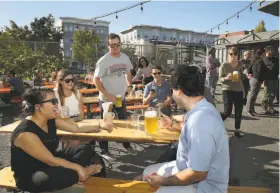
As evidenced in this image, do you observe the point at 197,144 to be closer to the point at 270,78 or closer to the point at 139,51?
the point at 270,78

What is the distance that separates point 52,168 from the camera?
2.43 metres

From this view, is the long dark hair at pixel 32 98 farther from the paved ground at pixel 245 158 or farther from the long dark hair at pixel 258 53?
the long dark hair at pixel 258 53

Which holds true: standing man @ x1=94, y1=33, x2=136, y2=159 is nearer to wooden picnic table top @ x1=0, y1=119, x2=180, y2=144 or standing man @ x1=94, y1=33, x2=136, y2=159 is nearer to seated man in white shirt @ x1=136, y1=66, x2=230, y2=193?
wooden picnic table top @ x1=0, y1=119, x2=180, y2=144

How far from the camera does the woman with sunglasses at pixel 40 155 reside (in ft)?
7.72

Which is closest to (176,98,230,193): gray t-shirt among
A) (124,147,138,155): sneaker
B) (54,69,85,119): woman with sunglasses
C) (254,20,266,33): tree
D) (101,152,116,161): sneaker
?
(54,69,85,119): woman with sunglasses

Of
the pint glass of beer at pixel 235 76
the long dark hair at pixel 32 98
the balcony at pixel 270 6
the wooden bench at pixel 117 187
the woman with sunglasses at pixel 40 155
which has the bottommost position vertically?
the wooden bench at pixel 117 187

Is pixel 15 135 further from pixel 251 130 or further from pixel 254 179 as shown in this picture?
pixel 251 130

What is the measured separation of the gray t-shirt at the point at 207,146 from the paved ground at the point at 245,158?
197cm

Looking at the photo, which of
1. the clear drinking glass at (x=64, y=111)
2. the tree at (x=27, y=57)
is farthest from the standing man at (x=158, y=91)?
the tree at (x=27, y=57)

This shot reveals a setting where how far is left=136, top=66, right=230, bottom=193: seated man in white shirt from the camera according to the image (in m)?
1.77

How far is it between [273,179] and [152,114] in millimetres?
2265

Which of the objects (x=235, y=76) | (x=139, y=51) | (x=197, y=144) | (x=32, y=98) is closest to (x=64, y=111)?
(x=32, y=98)

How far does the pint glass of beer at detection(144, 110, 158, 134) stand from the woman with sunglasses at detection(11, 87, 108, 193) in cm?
73

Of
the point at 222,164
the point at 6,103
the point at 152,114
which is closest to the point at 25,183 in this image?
the point at 152,114
